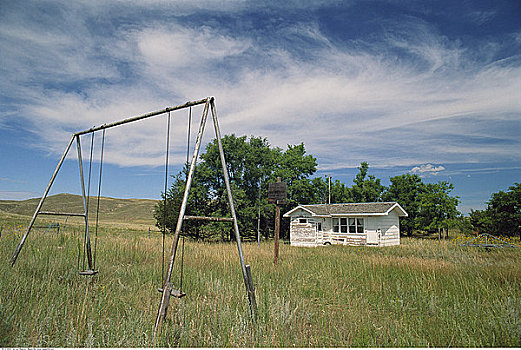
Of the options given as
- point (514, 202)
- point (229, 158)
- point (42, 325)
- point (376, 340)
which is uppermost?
point (229, 158)

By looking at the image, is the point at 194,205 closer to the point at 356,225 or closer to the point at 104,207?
the point at 356,225

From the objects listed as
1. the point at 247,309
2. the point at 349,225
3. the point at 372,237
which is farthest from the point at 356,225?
the point at 247,309

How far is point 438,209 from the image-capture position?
29125 millimetres

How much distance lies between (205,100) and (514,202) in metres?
27.0

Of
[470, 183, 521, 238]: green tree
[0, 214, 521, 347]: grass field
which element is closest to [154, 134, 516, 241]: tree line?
[470, 183, 521, 238]: green tree

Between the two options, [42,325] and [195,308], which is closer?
[42,325]

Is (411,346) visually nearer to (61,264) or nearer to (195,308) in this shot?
(195,308)

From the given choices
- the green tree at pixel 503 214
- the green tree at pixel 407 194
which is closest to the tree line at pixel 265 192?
the green tree at pixel 407 194

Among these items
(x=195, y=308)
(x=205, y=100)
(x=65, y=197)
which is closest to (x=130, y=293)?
(x=195, y=308)

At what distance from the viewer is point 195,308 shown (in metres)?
4.37

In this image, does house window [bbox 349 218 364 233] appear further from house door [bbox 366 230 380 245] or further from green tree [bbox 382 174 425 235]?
green tree [bbox 382 174 425 235]

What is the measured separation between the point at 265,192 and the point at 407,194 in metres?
16.8

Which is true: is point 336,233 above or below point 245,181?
below

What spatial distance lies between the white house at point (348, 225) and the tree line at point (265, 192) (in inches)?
143
